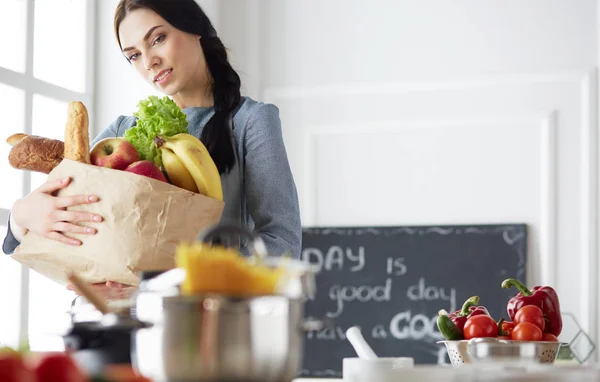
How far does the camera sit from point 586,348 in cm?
332

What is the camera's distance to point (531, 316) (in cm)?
169

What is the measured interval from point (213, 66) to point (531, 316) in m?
0.80

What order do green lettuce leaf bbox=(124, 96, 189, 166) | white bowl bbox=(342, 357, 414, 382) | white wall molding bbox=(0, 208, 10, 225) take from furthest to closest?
white wall molding bbox=(0, 208, 10, 225) < green lettuce leaf bbox=(124, 96, 189, 166) < white bowl bbox=(342, 357, 414, 382)

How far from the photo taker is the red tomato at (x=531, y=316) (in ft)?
5.52

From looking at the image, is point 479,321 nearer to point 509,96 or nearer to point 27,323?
point 27,323

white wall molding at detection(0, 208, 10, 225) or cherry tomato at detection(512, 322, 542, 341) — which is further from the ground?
white wall molding at detection(0, 208, 10, 225)

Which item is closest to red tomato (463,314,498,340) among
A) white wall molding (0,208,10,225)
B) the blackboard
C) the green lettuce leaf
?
the green lettuce leaf

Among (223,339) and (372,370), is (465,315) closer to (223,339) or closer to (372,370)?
(372,370)

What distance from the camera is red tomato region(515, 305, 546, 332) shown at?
1682 mm

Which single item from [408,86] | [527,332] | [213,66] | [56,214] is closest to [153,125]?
[56,214]

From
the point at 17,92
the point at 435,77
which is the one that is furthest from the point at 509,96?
the point at 17,92

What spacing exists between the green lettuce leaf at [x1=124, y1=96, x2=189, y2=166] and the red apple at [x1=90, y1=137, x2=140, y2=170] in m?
0.04

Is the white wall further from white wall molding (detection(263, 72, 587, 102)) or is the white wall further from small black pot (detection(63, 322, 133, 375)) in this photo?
small black pot (detection(63, 322, 133, 375))

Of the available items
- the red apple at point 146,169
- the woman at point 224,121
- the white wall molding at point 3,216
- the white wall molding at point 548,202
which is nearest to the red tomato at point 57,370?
the red apple at point 146,169
